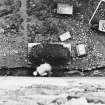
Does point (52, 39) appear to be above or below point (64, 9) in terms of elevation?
below

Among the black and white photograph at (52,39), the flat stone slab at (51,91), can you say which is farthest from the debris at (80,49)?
the flat stone slab at (51,91)

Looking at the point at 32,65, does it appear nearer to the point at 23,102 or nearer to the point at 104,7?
the point at 23,102

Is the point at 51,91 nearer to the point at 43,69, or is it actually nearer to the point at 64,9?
the point at 43,69

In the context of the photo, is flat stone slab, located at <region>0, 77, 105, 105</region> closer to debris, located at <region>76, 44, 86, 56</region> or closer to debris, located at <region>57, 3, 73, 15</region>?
debris, located at <region>76, 44, 86, 56</region>

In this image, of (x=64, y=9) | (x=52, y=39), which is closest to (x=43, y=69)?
(x=52, y=39)

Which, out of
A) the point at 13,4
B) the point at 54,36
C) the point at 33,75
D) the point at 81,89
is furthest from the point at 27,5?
the point at 81,89

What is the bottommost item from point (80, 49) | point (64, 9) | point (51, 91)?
point (51, 91)

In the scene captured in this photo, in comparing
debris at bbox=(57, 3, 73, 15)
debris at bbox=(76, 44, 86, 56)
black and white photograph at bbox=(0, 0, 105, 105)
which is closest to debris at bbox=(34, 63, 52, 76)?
black and white photograph at bbox=(0, 0, 105, 105)

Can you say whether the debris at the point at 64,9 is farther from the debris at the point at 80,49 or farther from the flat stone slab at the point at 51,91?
the flat stone slab at the point at 51,91
